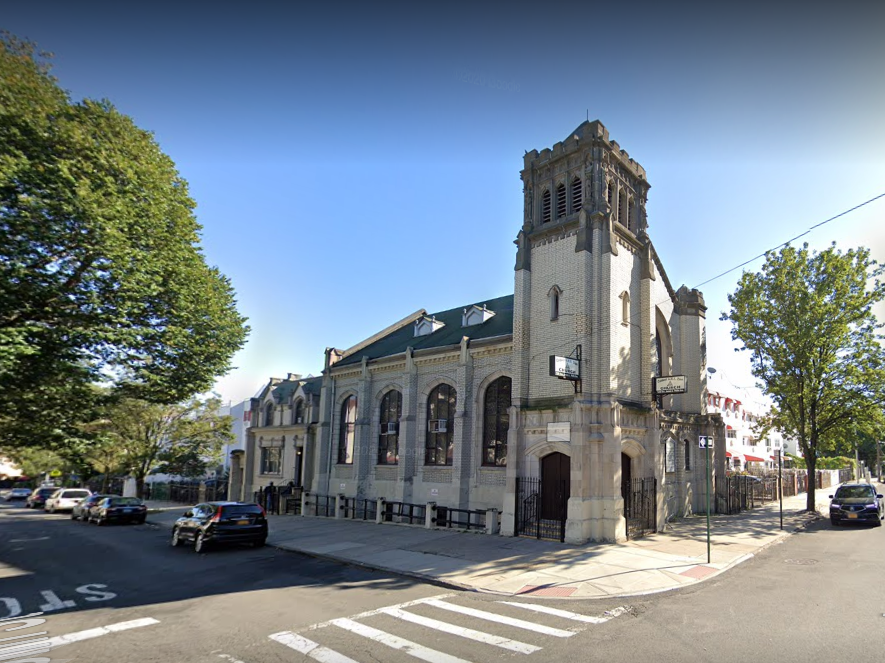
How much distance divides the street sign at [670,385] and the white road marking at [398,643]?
14.9m

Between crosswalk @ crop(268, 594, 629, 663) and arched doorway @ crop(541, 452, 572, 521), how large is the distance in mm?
8402

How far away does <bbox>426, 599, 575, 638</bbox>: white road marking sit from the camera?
A: 815 cm

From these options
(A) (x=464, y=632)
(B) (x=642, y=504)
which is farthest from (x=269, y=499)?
(A) (x=464, y=632)

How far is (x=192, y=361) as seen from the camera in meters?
19.3

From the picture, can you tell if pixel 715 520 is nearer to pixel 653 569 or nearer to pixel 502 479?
pixel 502 479

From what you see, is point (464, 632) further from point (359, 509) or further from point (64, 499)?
point (64, 499)

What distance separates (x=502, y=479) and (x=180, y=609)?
13.6 meters

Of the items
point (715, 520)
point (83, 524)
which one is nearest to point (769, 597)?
point (715, 520)

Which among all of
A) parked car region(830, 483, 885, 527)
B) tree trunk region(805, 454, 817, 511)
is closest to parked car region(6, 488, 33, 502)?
tree trunk region(805, 454, 817, 511)

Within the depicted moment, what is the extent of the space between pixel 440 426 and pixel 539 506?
7.05 meters

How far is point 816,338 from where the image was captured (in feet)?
80.1

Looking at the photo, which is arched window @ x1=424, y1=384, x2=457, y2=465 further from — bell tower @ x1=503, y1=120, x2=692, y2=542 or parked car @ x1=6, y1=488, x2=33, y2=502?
parked car @ x1=6, y1=488, x2=33, y2=502

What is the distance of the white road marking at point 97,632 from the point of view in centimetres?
805

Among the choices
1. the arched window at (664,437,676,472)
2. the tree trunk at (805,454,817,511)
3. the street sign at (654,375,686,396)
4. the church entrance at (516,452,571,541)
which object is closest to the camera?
the church entrance at (516,452,571,541)
